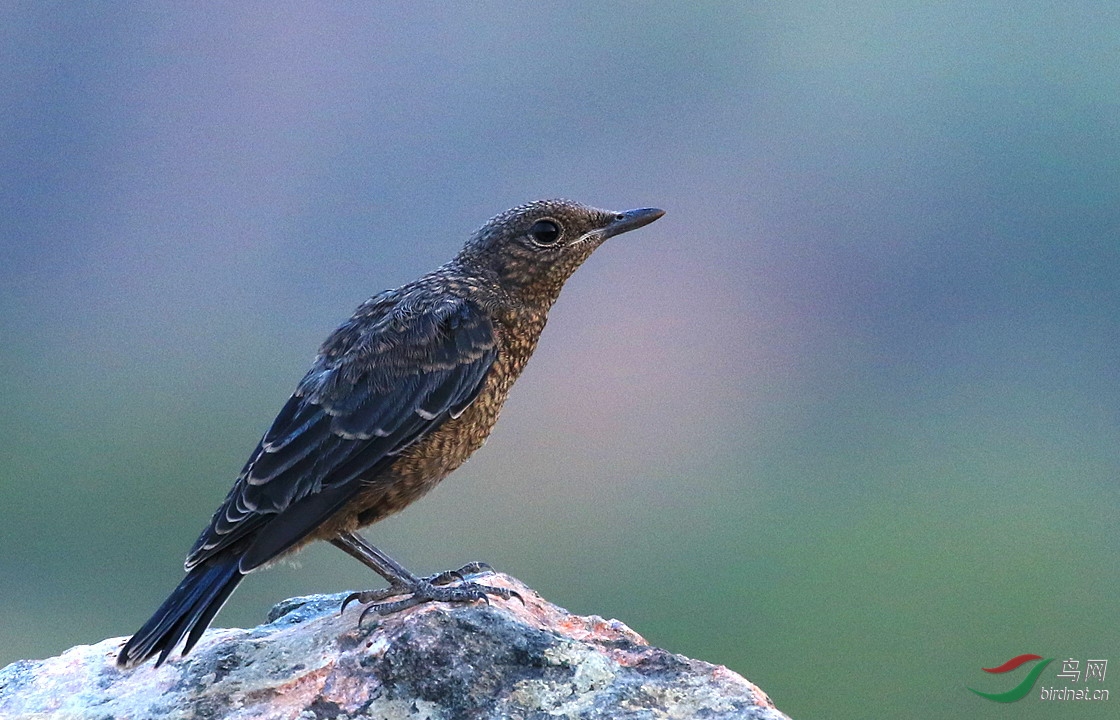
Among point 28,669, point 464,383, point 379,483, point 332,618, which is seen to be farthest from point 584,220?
point 28,669

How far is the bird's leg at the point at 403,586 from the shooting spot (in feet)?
15.5

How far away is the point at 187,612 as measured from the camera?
4438 millimetres

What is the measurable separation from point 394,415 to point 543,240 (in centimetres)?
117

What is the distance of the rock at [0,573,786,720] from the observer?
4176 mm

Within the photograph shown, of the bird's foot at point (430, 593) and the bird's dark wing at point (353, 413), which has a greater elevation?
the bird's dark wing at point (353, 413)

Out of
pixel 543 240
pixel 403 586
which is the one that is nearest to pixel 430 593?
pixel 403 586

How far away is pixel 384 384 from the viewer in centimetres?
500

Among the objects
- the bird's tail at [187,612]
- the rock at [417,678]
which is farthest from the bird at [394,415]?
the rock at [417,678]

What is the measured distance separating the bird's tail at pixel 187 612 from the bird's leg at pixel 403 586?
55cm

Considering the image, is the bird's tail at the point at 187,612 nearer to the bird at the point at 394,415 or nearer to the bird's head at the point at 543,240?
the bird at the point at 394,415

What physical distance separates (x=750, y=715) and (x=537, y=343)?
2092 mm

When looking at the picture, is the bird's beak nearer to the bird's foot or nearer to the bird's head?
the bird's head

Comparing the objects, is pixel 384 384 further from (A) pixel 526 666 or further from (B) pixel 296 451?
(A) pixel 526 666

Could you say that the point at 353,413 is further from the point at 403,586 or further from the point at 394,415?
the point at 403,586
